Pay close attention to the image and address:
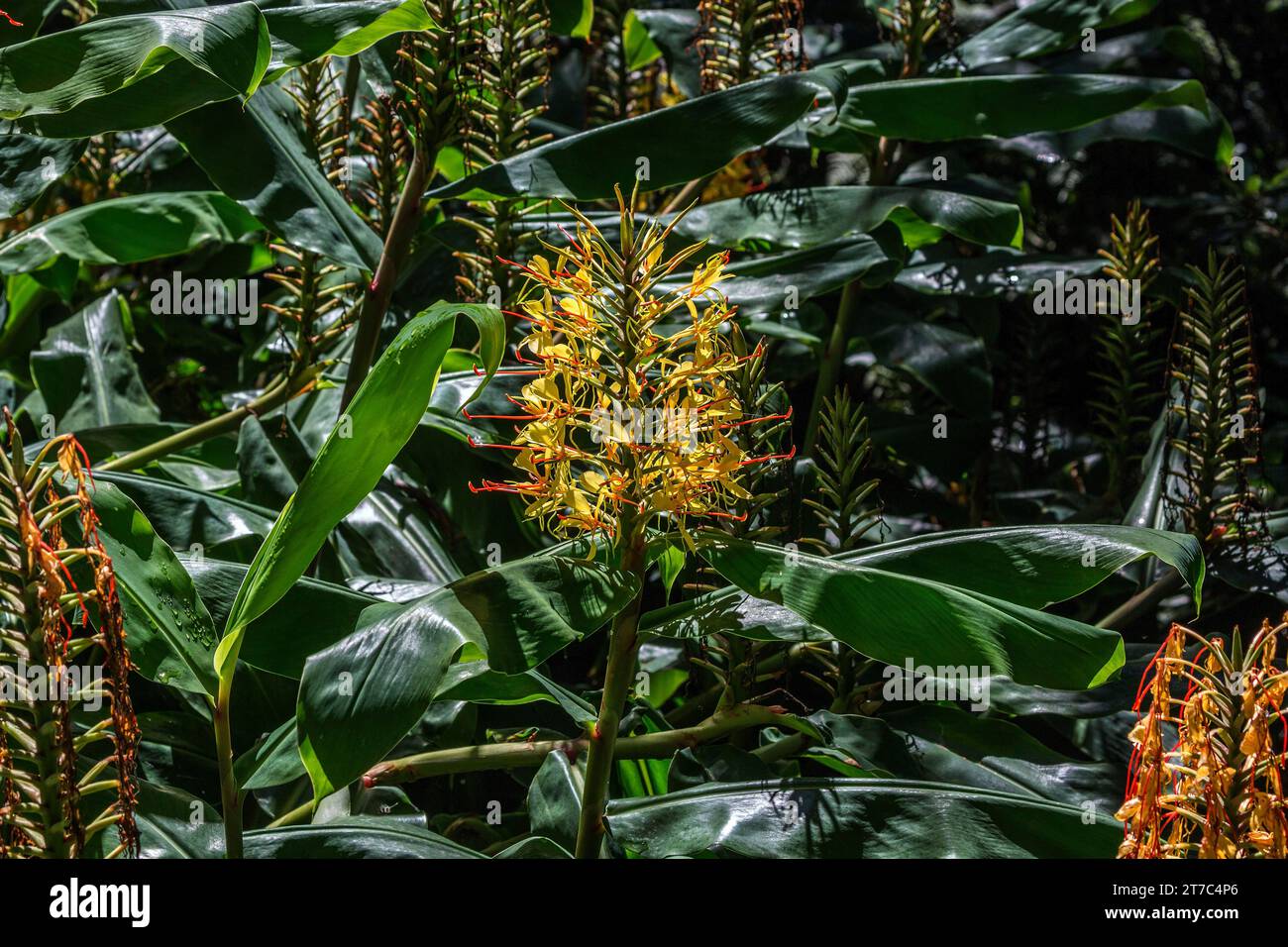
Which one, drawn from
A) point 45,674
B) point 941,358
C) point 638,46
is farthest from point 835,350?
point 45,674

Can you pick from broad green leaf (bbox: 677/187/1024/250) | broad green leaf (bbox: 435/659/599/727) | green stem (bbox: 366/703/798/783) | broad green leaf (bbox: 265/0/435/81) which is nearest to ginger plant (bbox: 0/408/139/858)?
broad green leaf (bbox: 435/659/599/727)

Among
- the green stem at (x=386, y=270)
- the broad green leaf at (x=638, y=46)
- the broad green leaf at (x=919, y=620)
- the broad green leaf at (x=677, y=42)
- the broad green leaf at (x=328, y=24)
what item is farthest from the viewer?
the broad green leaf at (x=638, y=46)

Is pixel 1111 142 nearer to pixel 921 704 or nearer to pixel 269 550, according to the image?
pixel 921 704

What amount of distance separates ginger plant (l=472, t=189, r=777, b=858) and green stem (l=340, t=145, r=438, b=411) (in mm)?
614

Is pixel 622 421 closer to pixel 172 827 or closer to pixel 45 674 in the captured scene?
pixel 45 674

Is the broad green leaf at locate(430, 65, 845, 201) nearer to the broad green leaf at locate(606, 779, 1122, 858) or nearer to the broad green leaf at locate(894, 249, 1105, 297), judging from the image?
the broad green leaf at locate(894, 249, 1105, 297)

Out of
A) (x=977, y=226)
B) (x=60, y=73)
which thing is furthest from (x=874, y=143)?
(x=60, y=73)

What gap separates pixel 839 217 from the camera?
189 centimetres

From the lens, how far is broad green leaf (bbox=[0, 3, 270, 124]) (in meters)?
1.19

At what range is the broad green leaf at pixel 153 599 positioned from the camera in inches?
46.1

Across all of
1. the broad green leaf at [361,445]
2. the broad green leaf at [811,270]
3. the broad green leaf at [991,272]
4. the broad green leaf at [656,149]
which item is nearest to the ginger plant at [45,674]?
the broad green leaf at [361,445]

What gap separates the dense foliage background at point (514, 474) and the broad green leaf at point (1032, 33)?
1cm

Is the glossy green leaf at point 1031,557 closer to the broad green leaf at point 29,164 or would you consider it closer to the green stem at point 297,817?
the green stem at point 297,817

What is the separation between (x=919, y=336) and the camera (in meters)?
2.19
